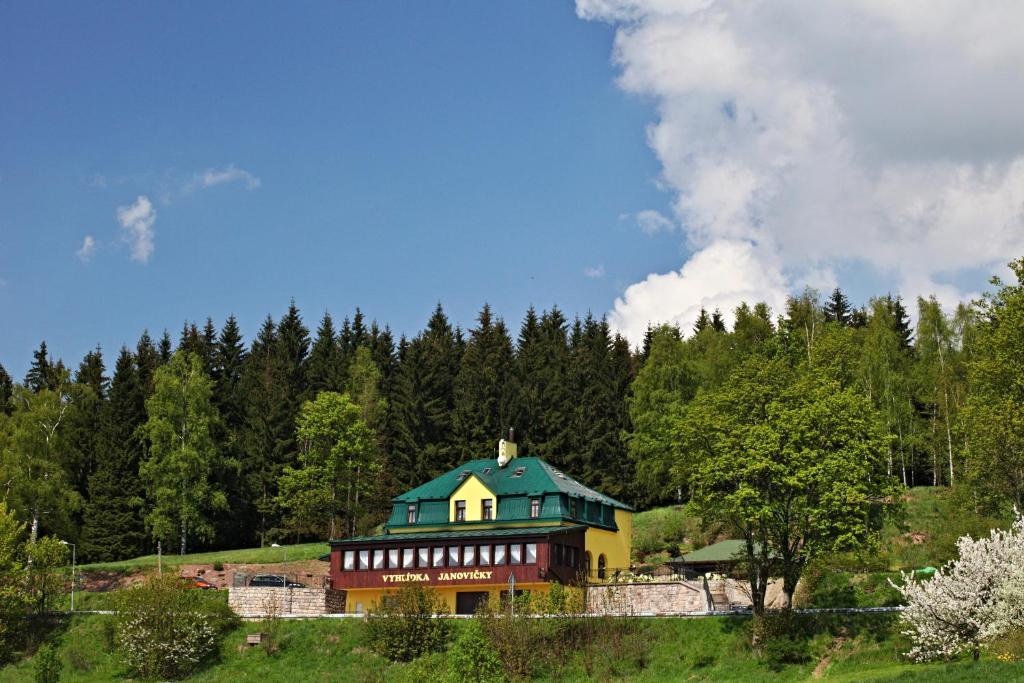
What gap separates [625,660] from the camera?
49.6m

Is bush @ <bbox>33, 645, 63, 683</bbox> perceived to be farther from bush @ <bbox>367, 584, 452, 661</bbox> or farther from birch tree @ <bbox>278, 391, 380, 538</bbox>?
birch tree @ <bbox>278, 391, 380, 538</bbox>

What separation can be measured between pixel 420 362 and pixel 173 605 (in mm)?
41175

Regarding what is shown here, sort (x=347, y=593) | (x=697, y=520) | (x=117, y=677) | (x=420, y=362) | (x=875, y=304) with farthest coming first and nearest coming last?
(x=875, y=304) → (x=420, y=362) → (x=697, y=520) → (x=347, y=593) → (x=117, y=677)

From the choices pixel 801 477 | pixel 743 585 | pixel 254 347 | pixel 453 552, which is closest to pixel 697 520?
pixel 743 585

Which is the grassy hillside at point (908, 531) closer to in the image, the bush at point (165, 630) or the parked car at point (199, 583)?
the bush at point (165, 630)

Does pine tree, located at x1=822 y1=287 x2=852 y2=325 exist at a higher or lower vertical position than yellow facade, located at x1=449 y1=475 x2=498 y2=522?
higher

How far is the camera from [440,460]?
88.9 metres

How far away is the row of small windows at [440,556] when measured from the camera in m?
60.1

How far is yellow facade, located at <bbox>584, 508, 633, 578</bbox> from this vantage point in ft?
212

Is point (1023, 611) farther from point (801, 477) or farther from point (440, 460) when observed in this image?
point (440, 460)

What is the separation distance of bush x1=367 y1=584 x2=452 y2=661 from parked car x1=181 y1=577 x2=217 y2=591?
44.2 feet

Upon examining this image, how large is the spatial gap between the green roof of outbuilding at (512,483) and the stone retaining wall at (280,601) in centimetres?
850

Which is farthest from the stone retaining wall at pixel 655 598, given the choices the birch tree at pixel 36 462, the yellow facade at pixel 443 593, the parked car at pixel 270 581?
the birch tree at pixel 36 462

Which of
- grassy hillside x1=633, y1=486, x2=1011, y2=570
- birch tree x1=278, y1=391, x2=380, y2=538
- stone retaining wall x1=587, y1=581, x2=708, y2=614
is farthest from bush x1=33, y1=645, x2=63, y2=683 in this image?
grassy hillside x1=633, y1=486, x2=1011, y2=570
